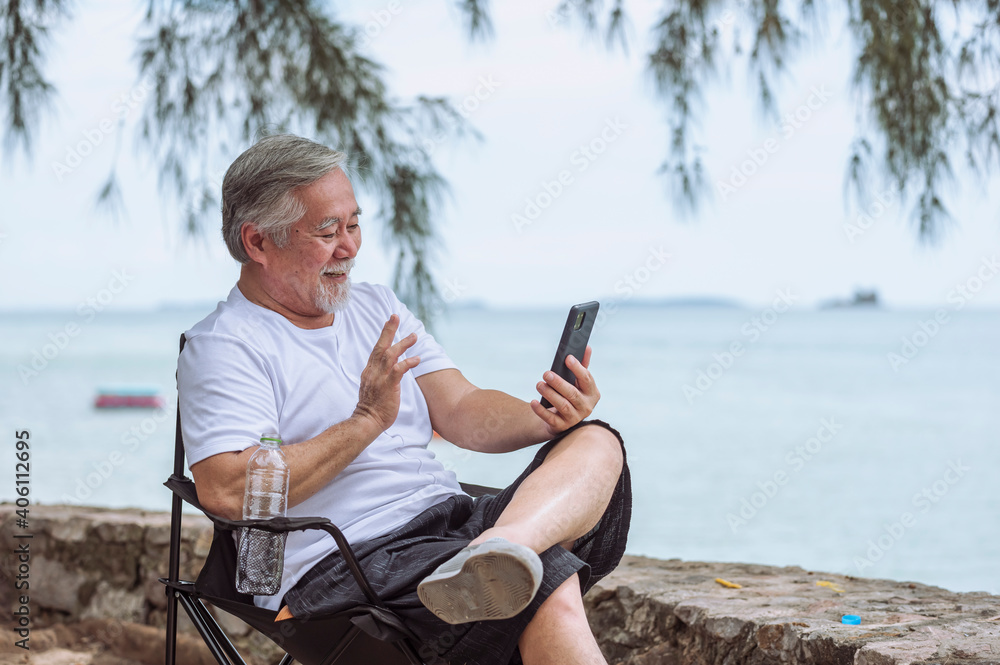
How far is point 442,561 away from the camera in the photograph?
138cm

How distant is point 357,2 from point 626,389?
18358 millimetres

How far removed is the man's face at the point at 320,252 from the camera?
168 centimetres

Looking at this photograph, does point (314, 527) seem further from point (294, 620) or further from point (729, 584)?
point (729, 584)

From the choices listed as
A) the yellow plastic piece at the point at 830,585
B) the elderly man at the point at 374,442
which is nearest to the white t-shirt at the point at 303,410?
the elderly man at the point at 374,442

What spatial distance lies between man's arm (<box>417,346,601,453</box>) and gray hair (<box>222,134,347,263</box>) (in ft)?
1.52

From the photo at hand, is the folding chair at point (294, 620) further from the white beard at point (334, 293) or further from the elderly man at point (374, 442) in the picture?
the white beard at point (334, 293)

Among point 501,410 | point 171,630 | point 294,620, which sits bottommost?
point 171,630

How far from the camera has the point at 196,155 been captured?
334cm

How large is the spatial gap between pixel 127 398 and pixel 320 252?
65.9 feet

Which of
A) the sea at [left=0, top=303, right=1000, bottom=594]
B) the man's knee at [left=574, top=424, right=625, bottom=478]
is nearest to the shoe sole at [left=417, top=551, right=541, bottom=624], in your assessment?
the man's knee at [left=574, top=424, right=625, bottom=478]

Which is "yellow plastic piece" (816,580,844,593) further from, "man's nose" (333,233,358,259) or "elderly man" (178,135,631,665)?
"man's nose" (333,233,358,259)

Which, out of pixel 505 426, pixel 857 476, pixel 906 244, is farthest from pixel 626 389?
pixel 505 426

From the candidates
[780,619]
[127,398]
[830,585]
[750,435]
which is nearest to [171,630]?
[780,619]

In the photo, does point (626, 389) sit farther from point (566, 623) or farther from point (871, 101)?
point (566, 623)
